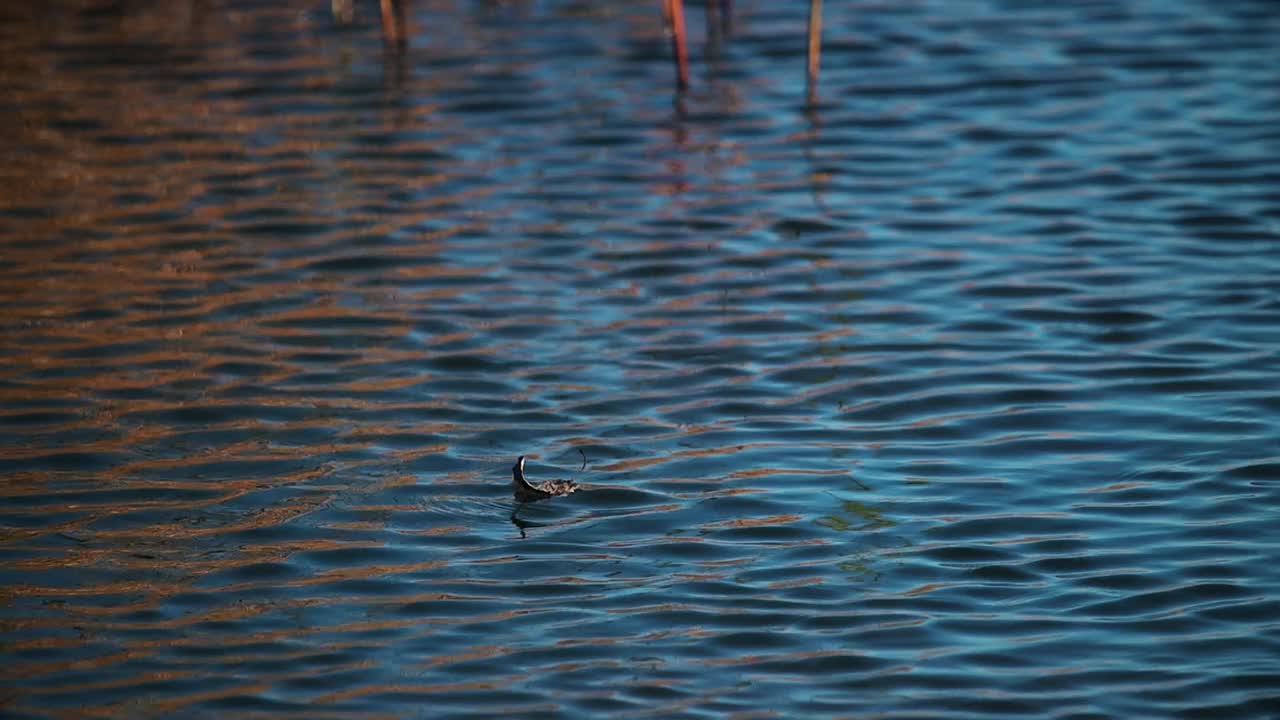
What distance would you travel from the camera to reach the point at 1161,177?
9844 mm

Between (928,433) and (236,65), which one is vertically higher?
(236,65)

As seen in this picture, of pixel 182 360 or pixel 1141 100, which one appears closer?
pixel 182 360

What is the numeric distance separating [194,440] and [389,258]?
7.19ft

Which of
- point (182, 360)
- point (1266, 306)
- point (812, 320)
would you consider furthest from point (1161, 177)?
point (182, 360)

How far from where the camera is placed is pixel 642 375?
7.36 metres

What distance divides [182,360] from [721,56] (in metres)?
5.75

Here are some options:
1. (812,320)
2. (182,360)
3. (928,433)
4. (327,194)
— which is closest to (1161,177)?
(812,320)

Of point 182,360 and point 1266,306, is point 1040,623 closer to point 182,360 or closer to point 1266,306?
point 1266,306

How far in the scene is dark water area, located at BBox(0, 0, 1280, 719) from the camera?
522 centimetres

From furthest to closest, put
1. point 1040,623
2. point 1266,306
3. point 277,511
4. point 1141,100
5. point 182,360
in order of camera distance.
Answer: point 1141,100, point 1266,306, point 182,360, point 277,511, point 1040,623

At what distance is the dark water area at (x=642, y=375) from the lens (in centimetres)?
522

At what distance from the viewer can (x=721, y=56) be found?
40.2ft

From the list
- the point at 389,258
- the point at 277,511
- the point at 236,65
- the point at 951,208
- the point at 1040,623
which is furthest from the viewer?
the point at 236,65

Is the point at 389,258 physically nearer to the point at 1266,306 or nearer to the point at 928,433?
the point at 928,433
